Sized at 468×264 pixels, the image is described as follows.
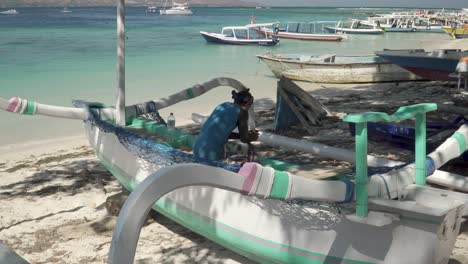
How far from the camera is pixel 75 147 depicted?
947 cm

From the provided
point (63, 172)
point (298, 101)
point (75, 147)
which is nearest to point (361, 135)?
point (63, 172)

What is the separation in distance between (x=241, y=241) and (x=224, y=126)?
117 cm

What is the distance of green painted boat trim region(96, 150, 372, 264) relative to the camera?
12.4 feet

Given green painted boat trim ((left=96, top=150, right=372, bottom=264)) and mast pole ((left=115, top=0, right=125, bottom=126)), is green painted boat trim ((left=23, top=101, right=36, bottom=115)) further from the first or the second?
green painted boat trim ((left=96, top=150, right=372, bottom=264))

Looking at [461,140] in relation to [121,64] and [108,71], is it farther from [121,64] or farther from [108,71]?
[108,71]

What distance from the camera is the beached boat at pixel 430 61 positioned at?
11.6 m

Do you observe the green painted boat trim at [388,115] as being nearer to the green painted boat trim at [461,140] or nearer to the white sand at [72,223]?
the green painted boat trim at [461,140]

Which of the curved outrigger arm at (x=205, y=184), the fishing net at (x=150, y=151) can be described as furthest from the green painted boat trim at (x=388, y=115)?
the fishing net at (x=150, y=151)

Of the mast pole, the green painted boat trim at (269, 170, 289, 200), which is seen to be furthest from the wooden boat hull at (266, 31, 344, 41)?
the green painted boat trim at (269, 170, 289, 200)

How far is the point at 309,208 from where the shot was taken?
371 cm

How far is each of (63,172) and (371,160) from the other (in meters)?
4.52

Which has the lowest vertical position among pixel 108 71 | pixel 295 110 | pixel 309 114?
pixel 108 71

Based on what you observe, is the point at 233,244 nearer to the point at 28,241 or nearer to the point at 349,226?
the point at 349,226

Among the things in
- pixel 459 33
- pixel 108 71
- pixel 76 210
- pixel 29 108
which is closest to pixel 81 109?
pixel 29 108
